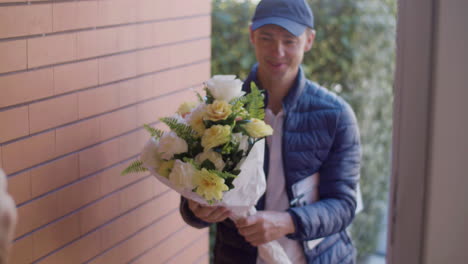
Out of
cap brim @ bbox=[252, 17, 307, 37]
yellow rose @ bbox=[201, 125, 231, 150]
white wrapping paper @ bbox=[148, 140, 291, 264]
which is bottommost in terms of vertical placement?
white wrapping paper @ bbox=[148, 140, 291, 264]

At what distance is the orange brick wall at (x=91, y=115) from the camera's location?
1.77m

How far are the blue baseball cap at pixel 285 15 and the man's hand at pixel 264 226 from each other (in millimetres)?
714

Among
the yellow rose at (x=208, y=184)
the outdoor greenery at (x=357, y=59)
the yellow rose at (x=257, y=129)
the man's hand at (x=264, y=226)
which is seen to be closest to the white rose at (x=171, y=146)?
the yellow rose at (x=208, y=184)

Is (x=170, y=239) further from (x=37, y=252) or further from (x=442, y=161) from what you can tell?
(x=442, y=161)

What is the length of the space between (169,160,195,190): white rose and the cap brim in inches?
29.1

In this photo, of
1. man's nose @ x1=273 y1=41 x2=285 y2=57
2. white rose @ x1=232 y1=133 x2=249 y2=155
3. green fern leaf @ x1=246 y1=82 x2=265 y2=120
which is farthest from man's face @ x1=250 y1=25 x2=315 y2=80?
white rose @ x1=232 y1=133 x2=249 y2=155

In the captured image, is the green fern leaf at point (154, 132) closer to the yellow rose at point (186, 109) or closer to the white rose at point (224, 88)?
the yellow rose at point (186, 109)

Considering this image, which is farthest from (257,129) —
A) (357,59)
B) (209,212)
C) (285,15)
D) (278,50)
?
(357,59)

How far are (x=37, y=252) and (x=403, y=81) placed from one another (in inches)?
58.7

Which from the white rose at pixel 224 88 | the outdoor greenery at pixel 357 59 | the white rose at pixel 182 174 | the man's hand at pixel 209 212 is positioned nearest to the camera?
the white rose at pixel 182 174

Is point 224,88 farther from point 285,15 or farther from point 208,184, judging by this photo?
point 285,15

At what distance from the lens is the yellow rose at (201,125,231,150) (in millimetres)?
1898

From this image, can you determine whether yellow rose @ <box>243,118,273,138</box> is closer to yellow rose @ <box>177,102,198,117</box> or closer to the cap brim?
yellow rose @ <box>177,102,198,117</box>

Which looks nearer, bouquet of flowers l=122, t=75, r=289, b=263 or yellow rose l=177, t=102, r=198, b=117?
bouquet of flowers l=122, t=75, r=289, b=263
